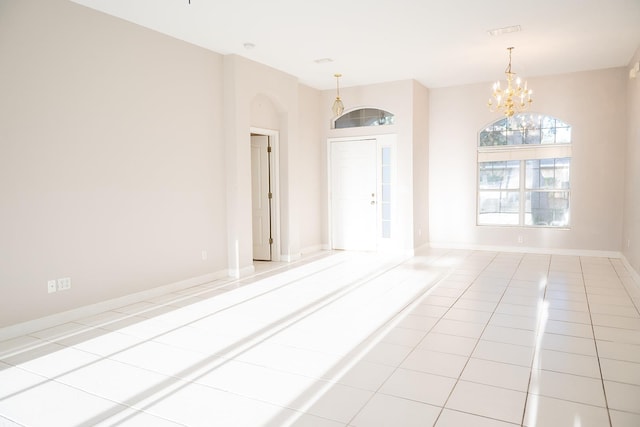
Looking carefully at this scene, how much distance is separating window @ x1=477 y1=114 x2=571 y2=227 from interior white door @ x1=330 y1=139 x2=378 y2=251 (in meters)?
1.99

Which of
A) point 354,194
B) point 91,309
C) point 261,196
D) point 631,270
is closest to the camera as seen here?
point 91,309

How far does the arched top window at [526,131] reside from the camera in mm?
7637

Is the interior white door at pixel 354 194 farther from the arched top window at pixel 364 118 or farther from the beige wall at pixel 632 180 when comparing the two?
the beige wall at pixel 632 180

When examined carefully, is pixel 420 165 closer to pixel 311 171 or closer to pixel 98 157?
pixel 311 171

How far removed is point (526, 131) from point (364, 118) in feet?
9.22

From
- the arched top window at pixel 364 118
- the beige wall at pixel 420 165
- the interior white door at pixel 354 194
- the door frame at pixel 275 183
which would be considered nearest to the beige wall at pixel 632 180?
the beige wall at pixel 420 165

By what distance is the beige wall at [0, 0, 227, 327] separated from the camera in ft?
12.7

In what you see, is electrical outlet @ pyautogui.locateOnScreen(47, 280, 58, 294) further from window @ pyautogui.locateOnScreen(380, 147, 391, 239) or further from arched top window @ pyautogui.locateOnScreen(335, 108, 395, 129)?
arched top window @ pyautogui.locateOnScreen(335, 108, 395, 129)

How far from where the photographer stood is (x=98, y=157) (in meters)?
4.54

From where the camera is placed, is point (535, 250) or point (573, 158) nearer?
point (573, 158)

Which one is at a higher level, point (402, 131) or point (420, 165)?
point (402, 131)

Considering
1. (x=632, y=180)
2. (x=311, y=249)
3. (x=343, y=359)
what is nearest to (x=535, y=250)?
(x=632, y=180)

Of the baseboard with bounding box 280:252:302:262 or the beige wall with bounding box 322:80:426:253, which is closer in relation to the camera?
the baseboard with bounding box 280:252:302:262

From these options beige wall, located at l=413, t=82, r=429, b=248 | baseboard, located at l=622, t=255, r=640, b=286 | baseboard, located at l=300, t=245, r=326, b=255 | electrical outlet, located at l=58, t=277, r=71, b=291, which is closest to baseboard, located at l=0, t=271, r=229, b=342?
electrical outlet, located at l=58, t=277, r=71, b=291
